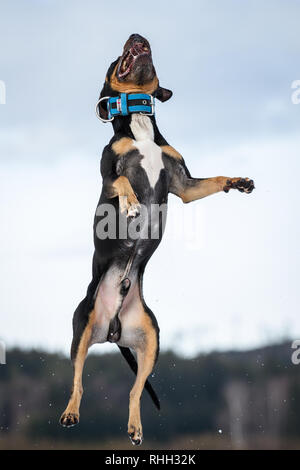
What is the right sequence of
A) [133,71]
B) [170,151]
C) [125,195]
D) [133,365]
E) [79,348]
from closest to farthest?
[125,195]
[79,348]
[133,71]
[170,151]
[133,365]

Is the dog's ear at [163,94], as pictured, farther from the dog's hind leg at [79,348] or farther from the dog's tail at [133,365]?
the dog's tail at [133,365]

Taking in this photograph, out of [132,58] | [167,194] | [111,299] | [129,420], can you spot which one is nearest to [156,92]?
[132,58]

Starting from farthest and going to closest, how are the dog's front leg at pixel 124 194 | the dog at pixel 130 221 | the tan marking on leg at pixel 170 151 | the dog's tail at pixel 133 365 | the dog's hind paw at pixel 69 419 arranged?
1. the dog's tail at pixel 133 365
2. the tan marking on leg at pixel 170 151
3. the dog at pixel 130 221
4. the dog's hind paw at pixel 69 419
5. the dog's front leg at pixel 124 194

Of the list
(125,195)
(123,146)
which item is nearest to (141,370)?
(125,195)

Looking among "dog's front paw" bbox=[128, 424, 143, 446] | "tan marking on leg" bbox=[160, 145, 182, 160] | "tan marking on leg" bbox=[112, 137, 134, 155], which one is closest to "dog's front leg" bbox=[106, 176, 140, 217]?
"tan marking on leg" bbox=[112, 137, 134, 155]

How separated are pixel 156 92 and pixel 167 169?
0.74 m

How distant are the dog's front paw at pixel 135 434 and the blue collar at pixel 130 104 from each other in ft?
9.07

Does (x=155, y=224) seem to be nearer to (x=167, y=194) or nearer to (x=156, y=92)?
(x=167, y=194)

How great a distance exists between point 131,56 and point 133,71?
0.46 feet

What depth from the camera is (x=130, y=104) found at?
6637 millimetres

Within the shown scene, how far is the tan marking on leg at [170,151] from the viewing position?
267 inches

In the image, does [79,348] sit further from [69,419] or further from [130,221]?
[130,221]

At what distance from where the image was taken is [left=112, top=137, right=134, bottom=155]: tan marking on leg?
6529 mm

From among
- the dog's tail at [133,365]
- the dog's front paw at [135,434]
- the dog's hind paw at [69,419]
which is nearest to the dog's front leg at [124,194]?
the dog's tail at [133,365]
